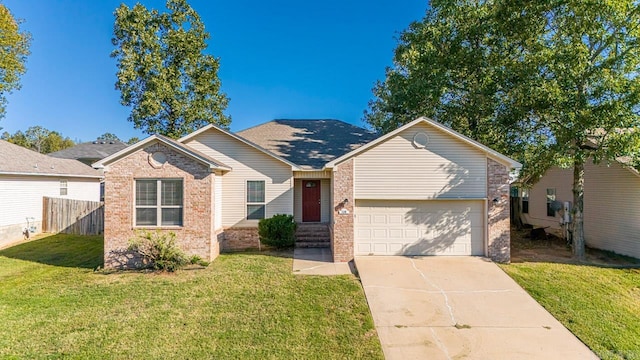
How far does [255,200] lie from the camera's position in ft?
41.7

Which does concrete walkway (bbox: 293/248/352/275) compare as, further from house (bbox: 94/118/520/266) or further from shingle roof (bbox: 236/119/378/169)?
shingle roof (bbox: 236/119/378/169)

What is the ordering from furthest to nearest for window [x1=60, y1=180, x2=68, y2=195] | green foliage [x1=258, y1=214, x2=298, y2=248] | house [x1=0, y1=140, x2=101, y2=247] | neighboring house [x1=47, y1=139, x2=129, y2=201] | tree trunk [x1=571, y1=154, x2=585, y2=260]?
neighboring house [x1=47, y1=139, x2=129, y2=201] < window [x1=60, y1=180, x2=68, y2=195] < house [x1=0, y1=140, x2=101, y2=247] < green foliage [x1=258, y1=214, x2=298, y2=248] < tree trunk [x1=571, y1=154, x2=585, y2=260]

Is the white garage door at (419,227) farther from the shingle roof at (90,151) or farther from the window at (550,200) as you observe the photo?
the shingle roof at (90,151)

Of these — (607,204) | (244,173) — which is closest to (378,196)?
(244,173)

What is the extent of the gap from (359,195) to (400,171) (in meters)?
1.72

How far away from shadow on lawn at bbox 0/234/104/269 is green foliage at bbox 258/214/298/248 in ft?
18.9

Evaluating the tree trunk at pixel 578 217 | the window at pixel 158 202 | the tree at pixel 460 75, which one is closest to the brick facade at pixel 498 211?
the tree at pixel 460 75

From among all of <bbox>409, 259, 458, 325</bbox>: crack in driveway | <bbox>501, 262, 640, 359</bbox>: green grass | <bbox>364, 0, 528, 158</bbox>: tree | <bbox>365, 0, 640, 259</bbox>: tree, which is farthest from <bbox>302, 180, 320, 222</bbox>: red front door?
<bbox>501, 262, 640, 359</bbox>: green grass

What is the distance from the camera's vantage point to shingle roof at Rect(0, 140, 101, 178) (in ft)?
46.8

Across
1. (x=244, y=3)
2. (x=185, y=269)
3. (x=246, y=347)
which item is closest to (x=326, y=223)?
(x=185, y=269)

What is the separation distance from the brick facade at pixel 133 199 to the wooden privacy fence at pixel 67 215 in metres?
7.20

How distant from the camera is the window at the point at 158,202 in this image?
10016 millimetres

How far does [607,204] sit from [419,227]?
7907 mm

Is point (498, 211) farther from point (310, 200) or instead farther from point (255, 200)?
point (255, 200)
